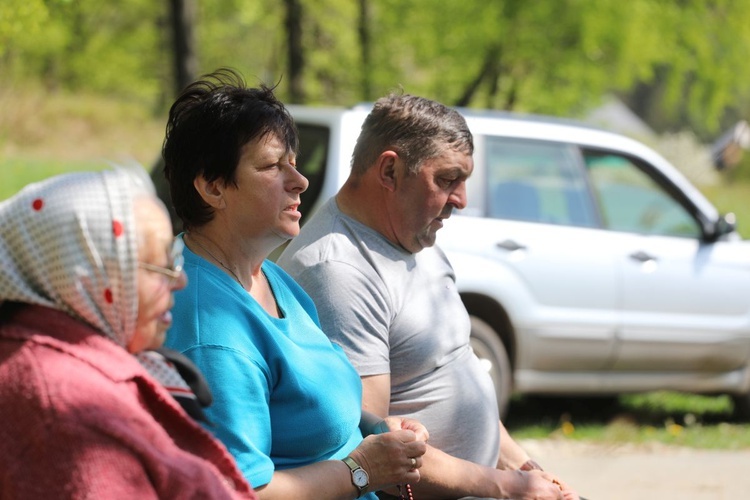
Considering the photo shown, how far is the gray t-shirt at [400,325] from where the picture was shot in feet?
9.36

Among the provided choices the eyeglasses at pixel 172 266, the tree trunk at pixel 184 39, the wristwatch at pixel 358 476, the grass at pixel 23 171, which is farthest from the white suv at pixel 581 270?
the grass at pixel 23 171

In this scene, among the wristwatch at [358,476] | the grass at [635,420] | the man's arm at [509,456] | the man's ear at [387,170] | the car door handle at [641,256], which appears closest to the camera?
the wristwatch at [358,476]

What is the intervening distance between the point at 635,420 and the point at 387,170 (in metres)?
4.98

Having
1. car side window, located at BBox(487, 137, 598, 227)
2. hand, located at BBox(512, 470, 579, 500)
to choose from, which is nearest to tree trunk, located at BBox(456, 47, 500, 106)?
car side window, located at BBox(487, 137, 598, 227)

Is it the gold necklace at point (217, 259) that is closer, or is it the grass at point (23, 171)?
the gold necklace at point (217, 259)

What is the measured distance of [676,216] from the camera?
723 cm

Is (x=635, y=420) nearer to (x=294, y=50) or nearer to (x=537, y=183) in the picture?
(x=537, y=183)

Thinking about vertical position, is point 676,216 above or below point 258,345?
below

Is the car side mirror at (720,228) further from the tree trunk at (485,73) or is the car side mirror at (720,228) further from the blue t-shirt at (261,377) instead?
the tree trunk at (485,73)

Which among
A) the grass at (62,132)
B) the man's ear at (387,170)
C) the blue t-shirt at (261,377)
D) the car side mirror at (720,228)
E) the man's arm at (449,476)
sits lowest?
the grass at (62,132)

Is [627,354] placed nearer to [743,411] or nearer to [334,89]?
[743,411]

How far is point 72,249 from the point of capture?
1.62m

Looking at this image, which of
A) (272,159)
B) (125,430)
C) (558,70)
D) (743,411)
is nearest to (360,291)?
(272,159)

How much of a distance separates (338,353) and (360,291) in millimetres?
317
